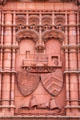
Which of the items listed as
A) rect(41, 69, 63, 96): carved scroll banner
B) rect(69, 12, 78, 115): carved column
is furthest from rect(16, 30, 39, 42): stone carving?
rect(41, 69, 63, 96): carved scroll banner

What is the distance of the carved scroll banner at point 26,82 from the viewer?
15.6 meters

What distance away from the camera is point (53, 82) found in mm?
15625

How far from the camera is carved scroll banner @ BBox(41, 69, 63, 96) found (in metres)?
15.6

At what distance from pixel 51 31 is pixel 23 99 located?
293 cm

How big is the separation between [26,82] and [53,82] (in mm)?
1022

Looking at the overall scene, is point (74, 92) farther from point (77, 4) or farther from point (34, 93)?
point (77, 4)

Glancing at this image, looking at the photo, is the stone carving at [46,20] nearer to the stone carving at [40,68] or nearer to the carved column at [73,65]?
the stone carving at [40,68]

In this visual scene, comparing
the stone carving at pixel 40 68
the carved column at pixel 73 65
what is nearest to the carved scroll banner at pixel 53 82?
the stone carving at pixel 40 68

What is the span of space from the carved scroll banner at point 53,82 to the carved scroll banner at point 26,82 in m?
0.30

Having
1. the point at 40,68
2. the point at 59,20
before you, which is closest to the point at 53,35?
the point at 59,20

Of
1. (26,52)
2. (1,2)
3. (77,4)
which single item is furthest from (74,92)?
(1,2)

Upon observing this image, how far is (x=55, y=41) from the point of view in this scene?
1642cm

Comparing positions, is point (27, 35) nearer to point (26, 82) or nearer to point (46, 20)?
point (46, 20)

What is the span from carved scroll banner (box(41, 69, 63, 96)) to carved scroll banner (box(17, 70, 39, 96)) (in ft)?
1.00
